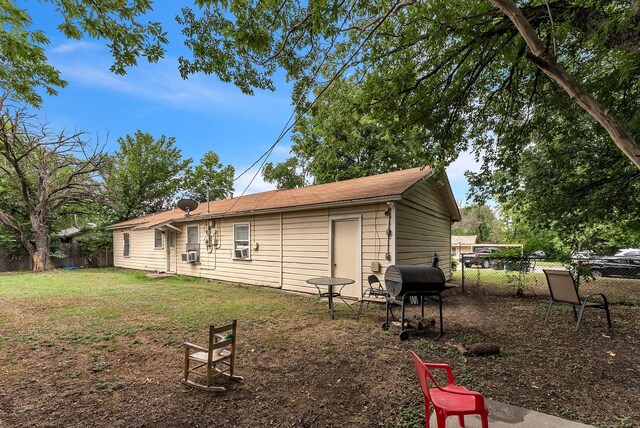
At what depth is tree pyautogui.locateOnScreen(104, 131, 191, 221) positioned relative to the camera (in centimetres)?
2353

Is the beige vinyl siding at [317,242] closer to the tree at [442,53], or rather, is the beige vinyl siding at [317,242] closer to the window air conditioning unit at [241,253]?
the window air conditioning unit at [241,253]

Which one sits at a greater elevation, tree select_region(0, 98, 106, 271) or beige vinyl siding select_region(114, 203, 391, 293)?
tree select_region(0, 98, 106, 271)

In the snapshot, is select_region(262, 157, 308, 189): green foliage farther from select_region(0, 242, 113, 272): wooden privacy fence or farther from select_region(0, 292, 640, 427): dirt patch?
select_region(0, 292, 640, 427): dirt patch

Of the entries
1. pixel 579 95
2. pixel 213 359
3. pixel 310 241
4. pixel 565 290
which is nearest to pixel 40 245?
pixel 310 241

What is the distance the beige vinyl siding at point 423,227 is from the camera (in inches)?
311

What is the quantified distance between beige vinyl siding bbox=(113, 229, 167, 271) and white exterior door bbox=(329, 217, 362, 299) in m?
9.56

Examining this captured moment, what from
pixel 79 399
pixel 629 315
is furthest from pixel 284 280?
pixel 629 315

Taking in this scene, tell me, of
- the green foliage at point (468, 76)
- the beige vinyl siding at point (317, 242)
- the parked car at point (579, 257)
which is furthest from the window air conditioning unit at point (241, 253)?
the parked car at point (579, 257)

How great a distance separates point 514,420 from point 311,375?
6.50 feet

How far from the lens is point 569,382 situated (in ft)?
11.2

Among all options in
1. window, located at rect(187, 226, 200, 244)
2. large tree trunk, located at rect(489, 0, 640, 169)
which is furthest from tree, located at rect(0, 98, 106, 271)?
large tree trunk, located at rect(489, 0, 640, 169)

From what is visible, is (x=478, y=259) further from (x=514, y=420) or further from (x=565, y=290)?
(x=514, y=420)

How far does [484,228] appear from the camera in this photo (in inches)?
1812

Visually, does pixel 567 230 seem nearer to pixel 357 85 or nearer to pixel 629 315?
pixel 629 315
